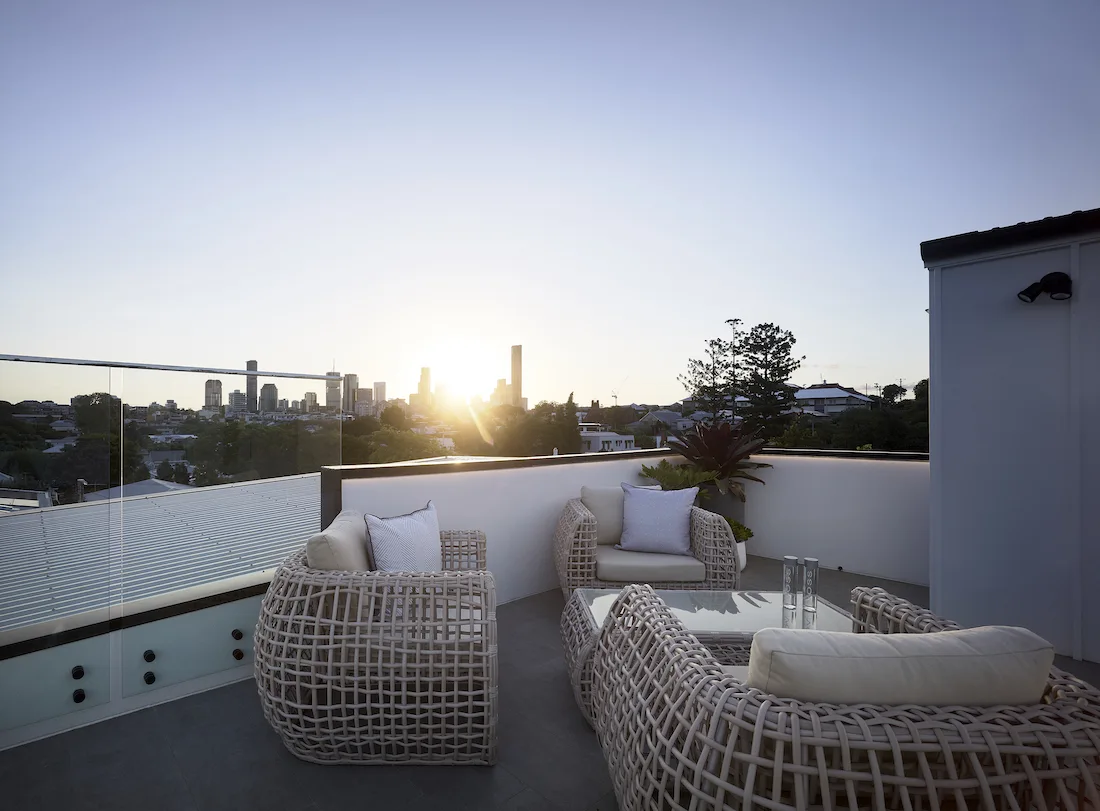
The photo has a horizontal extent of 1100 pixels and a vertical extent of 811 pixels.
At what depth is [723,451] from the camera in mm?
5047

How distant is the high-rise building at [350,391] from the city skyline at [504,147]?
1.00 feet

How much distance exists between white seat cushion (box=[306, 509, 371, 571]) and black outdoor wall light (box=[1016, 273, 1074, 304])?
3845mm

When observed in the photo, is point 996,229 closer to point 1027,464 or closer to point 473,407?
point 1027,464

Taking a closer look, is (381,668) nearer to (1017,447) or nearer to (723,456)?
(1017,447)

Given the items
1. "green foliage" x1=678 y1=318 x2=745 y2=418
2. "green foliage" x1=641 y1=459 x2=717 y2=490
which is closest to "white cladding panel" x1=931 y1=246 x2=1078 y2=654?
"green foliage" x1=641 y1=459 x2=717 y2=490

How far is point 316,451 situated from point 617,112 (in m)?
4.09

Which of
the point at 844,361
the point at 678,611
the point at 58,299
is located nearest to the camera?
the point at 678,611

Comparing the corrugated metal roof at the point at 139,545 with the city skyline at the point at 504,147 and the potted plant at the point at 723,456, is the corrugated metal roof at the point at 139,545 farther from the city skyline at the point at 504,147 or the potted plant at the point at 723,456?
the potted plant at the point at 723,456

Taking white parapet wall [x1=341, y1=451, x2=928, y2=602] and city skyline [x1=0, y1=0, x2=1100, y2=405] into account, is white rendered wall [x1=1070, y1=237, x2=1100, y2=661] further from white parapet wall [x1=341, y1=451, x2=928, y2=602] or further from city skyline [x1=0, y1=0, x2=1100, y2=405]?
city skyline [x1=0, y1=0, x2=1100, y2=405]

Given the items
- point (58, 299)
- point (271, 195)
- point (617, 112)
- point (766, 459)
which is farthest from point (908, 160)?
point (58, 299)

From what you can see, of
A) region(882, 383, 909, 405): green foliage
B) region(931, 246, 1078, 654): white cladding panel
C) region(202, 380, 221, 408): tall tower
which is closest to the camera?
region(202, 380, 221, 408): tall tower

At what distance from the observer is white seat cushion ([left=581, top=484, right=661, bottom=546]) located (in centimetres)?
388

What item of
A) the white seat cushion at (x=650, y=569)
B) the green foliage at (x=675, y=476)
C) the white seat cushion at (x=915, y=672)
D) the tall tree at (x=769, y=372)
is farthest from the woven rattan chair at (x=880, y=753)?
the tall tree at (x=769, y=372)

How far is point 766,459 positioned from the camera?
206 inches
